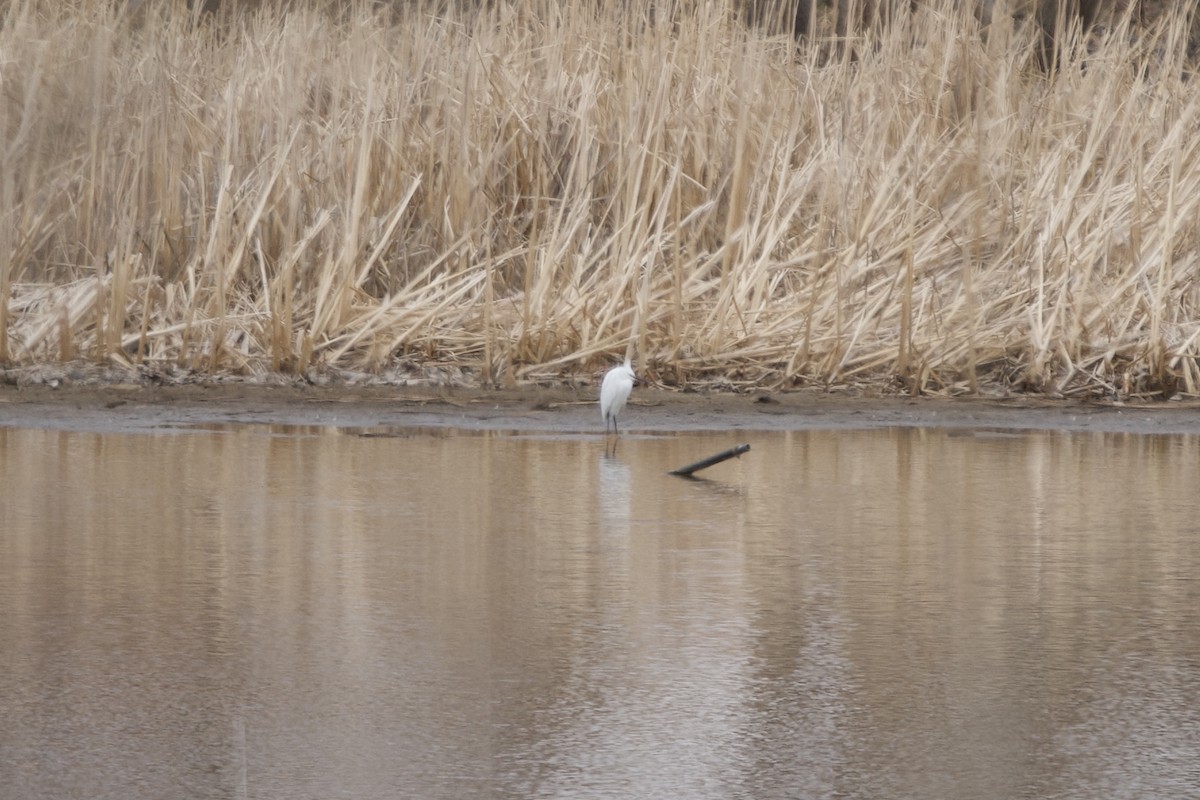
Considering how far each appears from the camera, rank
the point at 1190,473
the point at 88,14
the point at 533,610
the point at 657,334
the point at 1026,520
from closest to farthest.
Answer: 1. the point at 533,610
2. the point at 1026,520
3. the point at 1190,473
4. the point at 657,334
5. the point at 88,14

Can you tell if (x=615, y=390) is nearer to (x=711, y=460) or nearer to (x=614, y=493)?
(x=711, y=460)

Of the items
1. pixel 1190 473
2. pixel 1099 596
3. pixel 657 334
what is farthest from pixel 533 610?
pixel 657 334

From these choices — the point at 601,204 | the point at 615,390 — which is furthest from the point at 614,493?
the point at 601,204

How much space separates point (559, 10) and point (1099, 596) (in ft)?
30.1

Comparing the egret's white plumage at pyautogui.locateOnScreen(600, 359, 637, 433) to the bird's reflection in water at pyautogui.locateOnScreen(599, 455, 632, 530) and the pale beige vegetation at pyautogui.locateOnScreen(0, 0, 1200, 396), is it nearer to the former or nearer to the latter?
the bird's reflection in water at pyautogui.locateOnScreen(599, 455, 632, 530)

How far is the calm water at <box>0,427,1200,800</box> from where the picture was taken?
4.36 meters

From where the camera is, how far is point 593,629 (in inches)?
222

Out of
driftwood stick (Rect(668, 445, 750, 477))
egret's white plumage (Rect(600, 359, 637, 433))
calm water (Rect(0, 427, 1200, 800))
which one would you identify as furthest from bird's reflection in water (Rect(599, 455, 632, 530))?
egret's white plumage (Rect(600, 359, 637, 433))

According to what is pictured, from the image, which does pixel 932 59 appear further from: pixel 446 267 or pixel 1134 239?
pixel 446 267

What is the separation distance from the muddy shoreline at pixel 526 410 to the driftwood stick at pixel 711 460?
1807 millimetres

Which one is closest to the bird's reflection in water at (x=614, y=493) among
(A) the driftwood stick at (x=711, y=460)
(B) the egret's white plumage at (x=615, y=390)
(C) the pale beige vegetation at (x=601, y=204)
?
(A) the driftwood stick at (x=711, y=460)

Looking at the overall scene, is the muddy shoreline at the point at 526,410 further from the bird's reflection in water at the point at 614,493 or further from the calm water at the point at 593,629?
the calm water at the point at 593,629

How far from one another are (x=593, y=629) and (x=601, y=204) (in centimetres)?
789

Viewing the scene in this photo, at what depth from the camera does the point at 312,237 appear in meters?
12.7
